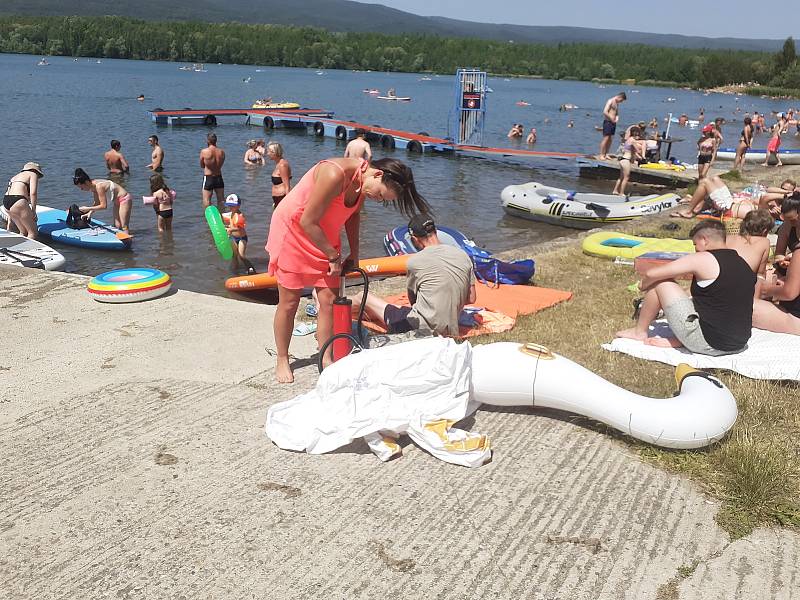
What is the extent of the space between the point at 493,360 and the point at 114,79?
54230 mm

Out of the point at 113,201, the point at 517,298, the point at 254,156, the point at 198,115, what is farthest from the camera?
the point at 198,115

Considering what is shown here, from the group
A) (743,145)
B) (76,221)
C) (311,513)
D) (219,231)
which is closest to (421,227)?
(311,513)

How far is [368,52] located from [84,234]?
84.0 meters

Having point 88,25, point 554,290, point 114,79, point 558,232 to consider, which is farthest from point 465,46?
point 554,290

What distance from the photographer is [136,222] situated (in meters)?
11.5

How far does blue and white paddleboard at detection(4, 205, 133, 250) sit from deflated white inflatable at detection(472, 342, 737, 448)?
7.54m

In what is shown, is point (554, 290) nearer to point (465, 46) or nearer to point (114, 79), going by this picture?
point (114, 79)

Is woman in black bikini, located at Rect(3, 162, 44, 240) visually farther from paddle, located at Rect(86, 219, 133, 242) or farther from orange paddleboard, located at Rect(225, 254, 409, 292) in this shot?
orange paddleboard, located at Rect(225, 254, 409, 292)

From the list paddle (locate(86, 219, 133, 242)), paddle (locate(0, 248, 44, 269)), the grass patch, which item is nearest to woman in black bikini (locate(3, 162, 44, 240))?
paddle (locate(86, 219, 133, 242))

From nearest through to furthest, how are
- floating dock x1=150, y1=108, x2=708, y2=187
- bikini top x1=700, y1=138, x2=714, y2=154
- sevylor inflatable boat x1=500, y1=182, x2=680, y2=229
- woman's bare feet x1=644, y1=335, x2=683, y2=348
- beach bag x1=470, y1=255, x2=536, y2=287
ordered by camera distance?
woman's bare feet x1=644, y1=335, x2=683, y2=348 → beach bag x1=470, y1=255, x2=536, y2=287 → sevylor inflatable boat x1=500, y1=182, x2=680, y2=229 → bikini top x1=700, y1=138, x2=714, y2=154 → floating dock x1=150, y1=108, x2=708, y2=187

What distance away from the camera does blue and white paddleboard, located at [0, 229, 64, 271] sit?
24.2ft

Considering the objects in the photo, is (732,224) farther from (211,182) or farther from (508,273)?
(211,182)

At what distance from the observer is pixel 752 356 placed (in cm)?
433

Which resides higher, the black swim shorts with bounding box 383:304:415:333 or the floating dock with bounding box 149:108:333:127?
the floating dock with bounding box 149:108:333:127
